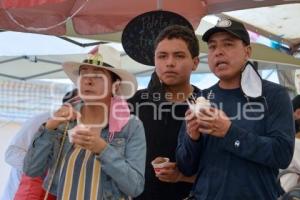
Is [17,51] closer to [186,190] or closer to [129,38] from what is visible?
[129,38]

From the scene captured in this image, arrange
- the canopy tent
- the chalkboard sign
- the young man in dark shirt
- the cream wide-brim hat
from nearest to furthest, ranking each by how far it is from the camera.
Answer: the cream wide-brim hat → the young man in dark shirt → the chalkboard sign → the canopy tent

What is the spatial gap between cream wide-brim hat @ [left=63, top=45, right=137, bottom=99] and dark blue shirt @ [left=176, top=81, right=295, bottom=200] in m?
0.33

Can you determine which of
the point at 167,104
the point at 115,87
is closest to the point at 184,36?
the point at 167,104

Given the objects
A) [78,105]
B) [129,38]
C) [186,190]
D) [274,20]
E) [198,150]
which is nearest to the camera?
[198,150]

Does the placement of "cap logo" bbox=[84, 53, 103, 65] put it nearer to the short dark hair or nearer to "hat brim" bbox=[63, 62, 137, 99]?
"hat brim" bbox=[63, 62, 137, 99]

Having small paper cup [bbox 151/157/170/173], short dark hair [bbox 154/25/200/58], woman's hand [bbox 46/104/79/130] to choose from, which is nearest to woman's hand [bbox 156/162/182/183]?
small paper cup [bbox 151/157/170/173]

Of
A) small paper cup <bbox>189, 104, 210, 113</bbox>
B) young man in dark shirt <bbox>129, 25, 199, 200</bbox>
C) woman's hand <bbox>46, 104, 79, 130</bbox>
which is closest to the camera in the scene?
small paper cup <bbox>189, 104, 210, 113</bbox>

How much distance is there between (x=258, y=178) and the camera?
1457 mm

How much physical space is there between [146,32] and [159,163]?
111 centimetres

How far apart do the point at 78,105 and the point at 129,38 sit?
1059 mm

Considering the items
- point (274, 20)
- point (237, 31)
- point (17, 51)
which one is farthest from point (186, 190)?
point (17, 51)

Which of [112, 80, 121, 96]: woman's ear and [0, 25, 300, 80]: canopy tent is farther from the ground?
[0, 25, 300, 80]: canopy tent

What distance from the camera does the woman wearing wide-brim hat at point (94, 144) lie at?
4.75 ft

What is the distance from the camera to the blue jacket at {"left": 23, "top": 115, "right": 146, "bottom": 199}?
1.44 m
